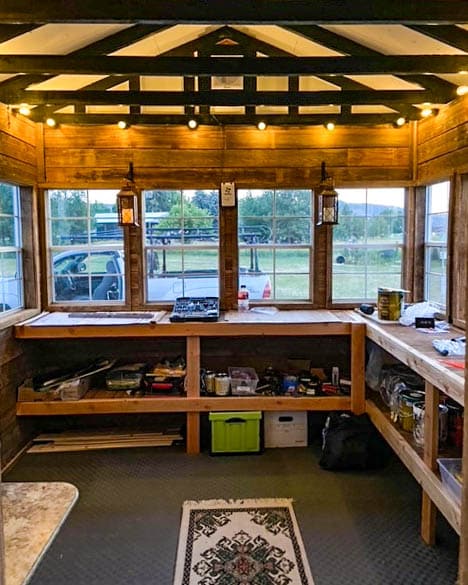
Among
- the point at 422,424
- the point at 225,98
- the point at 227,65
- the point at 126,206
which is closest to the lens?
the point at 422,424

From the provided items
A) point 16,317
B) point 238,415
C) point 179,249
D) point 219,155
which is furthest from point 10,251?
point 238,415

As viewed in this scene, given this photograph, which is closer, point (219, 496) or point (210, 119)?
point (219, 496)

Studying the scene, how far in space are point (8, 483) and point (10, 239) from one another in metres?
1.84

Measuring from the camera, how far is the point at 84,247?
4543 millimetres

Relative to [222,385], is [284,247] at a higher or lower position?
higher

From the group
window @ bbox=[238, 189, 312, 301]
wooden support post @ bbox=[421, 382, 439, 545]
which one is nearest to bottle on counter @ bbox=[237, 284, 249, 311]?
window @ bbox=[238, 189, 312, 301]

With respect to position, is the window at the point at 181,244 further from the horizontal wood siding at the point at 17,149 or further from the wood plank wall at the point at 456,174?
the wood plank wall at the point at 456,174

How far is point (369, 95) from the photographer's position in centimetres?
364

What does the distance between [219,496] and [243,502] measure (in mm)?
173

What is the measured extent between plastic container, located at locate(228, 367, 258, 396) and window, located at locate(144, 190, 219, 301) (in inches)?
31.7

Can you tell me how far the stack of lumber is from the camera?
13.3 feet

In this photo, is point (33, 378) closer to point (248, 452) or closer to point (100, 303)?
point (100, 303)

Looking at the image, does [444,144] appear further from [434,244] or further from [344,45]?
[344,45]

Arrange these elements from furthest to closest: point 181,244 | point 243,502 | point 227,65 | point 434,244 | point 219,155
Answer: point 181,244, point 219,155, point 434,244, point 243,502, point 227,65
